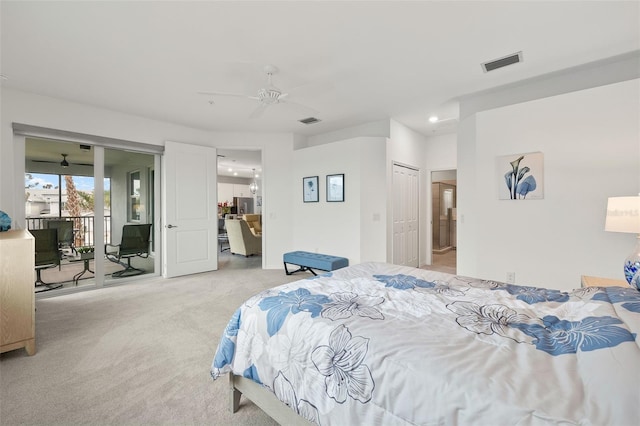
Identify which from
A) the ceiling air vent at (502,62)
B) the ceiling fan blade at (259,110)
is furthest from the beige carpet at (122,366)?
the ceiling air vent at (502,62)

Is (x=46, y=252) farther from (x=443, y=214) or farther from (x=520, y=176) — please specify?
(x=443, y=214)

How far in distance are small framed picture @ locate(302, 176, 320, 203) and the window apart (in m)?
2.82

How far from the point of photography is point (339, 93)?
3.68m

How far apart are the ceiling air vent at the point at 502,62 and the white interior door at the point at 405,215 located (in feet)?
6.86

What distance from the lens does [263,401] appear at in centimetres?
145

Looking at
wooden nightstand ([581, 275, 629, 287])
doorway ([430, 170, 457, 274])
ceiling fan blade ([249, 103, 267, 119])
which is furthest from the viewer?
doorway ([430, 170, 457, 274])

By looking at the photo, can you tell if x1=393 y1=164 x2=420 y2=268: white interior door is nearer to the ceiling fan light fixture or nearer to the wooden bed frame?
the ceiling fan light fixture

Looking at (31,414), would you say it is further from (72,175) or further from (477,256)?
(477,256)

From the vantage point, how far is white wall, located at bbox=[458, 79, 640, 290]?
2.71m

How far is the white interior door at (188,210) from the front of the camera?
467cm

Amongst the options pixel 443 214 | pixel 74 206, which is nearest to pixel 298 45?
pixel 74 206

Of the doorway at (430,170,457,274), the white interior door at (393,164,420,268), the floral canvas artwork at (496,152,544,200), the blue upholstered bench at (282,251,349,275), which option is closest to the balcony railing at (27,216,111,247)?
the blue upholstered bench at (282,251,349,275)

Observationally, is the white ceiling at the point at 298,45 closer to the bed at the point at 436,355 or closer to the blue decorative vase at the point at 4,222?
the blue decorative vase at the point at 4,222

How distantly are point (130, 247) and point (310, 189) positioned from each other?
3141mm
